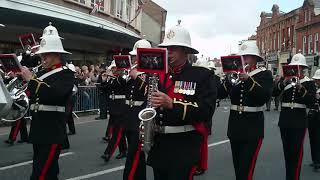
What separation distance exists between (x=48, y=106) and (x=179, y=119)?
6.51 feet

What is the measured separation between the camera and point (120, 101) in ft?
34.6

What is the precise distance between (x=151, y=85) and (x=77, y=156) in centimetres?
603

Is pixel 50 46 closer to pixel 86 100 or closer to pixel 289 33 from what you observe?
pixel 86 100

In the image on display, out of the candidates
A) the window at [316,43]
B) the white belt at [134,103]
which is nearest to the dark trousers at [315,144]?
the white belt at [134,103]

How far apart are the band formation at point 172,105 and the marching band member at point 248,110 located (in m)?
0.01

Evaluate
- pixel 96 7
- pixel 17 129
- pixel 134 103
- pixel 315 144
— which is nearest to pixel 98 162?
pixel 134 103

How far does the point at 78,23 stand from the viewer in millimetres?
23391

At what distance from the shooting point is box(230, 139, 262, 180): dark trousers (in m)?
6.36

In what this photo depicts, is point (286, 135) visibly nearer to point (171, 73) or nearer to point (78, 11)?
point (171, 73)

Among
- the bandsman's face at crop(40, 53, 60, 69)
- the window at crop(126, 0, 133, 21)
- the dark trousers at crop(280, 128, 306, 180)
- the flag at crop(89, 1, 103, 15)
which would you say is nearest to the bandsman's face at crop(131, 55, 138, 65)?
the bandsman's face at crop(40, 53, 60, 69)

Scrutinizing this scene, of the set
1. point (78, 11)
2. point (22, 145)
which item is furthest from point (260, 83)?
point (78, 11)

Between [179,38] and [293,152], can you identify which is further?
[293,152]

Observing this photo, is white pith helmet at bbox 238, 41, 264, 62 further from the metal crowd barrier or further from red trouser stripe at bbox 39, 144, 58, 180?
the metal crowd barrier

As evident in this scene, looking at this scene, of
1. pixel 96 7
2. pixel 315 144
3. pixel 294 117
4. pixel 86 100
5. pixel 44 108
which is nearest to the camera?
pixel 44 108
